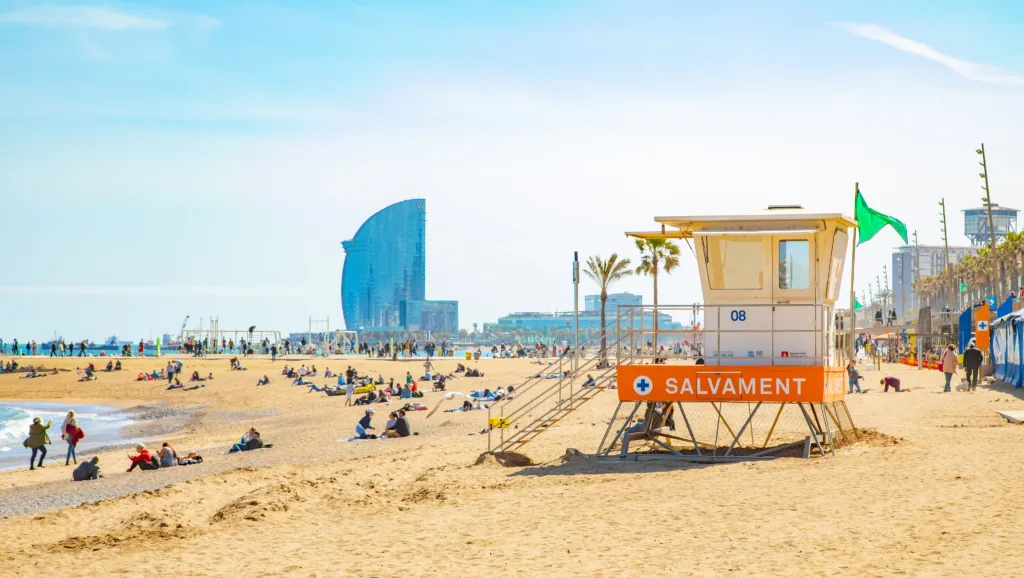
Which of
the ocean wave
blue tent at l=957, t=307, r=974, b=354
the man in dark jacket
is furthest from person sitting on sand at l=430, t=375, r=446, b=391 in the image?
blue tent at l=957, t=307, r=974, b=354

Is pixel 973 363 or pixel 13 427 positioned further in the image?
pixel 13 427

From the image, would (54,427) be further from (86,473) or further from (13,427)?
(86,473)

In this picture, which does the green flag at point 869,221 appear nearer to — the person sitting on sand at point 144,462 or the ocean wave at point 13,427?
the person sitting on sand at point 144,462

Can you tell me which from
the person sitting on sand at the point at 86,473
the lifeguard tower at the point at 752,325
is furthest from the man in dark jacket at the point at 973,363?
the person sitting on sand at the point at 86,473

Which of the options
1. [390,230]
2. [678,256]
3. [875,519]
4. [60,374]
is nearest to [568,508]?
[875,519]

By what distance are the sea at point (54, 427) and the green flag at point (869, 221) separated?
20.1m

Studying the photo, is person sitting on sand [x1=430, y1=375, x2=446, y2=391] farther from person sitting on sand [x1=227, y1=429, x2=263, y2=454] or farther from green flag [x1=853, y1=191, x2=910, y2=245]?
green flag [x1=853, y1=191, x2=910, y2=245]

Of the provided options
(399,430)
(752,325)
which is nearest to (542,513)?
(752,325)

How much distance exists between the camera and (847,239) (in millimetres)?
16719

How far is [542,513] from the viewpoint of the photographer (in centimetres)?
1134

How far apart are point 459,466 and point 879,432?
7786mm

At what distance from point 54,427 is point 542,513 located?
2944 centimetres

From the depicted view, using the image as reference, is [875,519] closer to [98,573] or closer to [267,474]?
[98,573]

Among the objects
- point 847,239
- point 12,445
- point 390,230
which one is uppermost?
point 390,230
